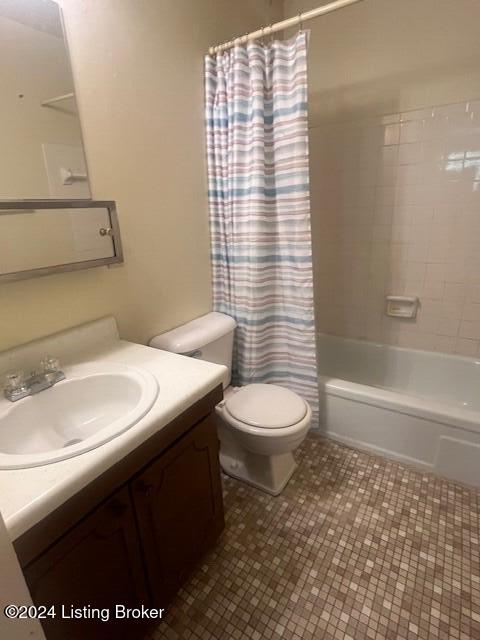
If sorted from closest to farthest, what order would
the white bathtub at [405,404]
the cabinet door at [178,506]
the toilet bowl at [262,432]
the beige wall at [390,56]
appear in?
the cabinet door at [178,506]
the toilet bowl at [262,432]
the white bathtub at [405,404]
the beige wall at [390,56]

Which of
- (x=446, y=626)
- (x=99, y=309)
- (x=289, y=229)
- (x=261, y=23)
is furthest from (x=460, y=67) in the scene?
(x=446, y=626)

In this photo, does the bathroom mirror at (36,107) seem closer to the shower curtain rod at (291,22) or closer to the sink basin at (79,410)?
the sink basin at (79,410)

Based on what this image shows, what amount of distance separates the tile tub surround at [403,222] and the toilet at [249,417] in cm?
105

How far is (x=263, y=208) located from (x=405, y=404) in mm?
1181

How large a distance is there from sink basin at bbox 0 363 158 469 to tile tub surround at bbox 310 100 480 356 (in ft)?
5.69

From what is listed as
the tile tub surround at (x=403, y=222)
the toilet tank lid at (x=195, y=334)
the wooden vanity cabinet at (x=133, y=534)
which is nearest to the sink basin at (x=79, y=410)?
the wooden vanity cabinet at (x=133, y=534)

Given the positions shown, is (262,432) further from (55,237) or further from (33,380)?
(55,237)

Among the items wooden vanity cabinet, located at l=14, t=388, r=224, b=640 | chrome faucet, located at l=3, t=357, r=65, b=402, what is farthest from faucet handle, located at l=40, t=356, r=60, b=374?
wooden vanity cabinet, located at l=14, t=388, r=224, b=640

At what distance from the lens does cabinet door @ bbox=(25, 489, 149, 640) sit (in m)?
0.68

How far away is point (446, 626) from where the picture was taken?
1064 millimetres

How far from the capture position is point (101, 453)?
73 cm

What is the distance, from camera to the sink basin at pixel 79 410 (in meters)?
0.88

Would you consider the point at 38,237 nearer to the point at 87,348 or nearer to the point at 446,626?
the point at 87,348

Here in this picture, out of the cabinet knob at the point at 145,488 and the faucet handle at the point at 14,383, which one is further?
the faucet handle at the point at 14,383
